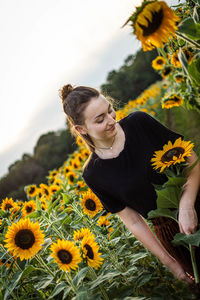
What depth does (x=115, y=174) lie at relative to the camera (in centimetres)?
189

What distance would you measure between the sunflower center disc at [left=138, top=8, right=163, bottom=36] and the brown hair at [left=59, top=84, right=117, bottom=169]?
854mm

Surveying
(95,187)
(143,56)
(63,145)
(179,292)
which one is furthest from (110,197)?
(143,56)

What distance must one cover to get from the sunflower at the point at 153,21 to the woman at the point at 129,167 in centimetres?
75

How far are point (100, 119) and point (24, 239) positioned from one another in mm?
809

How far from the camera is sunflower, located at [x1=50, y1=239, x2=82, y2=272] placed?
1.50 metres

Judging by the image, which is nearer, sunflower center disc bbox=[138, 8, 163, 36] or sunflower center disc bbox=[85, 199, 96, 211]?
sunflower center disc bbox=[138, 8, 163, 36]

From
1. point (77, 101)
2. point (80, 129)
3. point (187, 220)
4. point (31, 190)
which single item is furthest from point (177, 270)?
point (31, 190)

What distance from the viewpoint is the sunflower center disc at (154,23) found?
105cm

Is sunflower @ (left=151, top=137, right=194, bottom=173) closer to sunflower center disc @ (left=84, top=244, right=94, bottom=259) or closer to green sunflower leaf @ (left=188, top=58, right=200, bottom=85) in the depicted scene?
green sunflower leaf @ (left=188, top=58, right=200, bottom=85)

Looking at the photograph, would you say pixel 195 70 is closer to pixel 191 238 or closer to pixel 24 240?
pixel 191 238

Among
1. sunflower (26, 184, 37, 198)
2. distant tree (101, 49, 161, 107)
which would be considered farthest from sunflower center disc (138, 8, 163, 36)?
distant tree (101, 49, 161, 107)

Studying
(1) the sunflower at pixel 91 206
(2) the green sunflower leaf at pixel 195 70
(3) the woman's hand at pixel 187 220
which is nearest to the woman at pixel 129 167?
(3) the woman's hand at pixel 187 220

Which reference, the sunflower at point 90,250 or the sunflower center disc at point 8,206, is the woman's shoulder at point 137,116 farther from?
the sunflower center disc at point 8,206

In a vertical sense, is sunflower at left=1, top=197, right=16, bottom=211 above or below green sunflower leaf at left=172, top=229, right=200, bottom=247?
above
